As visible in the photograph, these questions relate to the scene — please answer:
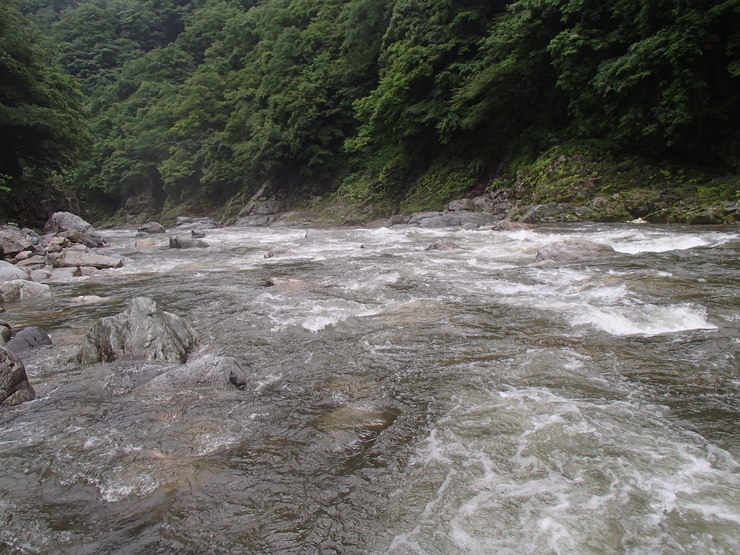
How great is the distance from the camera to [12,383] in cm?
387

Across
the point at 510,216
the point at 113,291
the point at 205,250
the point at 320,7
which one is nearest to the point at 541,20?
the point at 510,216

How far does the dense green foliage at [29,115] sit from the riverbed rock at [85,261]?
924 cm

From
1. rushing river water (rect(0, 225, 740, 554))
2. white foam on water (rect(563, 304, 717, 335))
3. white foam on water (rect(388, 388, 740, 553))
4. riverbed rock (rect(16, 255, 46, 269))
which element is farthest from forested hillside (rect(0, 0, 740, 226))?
white foam on water (rect(388, 388, 740, 553))

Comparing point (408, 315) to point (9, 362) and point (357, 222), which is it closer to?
point (9, 362)

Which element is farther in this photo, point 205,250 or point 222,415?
point 205,250

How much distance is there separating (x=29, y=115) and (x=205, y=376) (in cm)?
2222

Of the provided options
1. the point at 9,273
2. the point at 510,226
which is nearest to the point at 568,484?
the point at 9,273

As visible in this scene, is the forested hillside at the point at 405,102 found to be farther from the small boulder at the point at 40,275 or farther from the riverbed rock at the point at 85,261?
the small boulder at the point at 40,275

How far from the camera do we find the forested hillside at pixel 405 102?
14.2m

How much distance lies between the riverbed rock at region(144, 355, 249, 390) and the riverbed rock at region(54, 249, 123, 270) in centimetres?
928

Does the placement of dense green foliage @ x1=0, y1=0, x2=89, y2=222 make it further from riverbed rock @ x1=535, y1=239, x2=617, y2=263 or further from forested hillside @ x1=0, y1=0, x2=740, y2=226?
riverbed rock @ x1=535, y1=239, x2=617, y2=263

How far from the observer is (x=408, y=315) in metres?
5.94

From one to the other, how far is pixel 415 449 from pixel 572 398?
4.52ft

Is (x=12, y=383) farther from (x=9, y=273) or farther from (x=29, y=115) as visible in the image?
(x=29, y=115)
